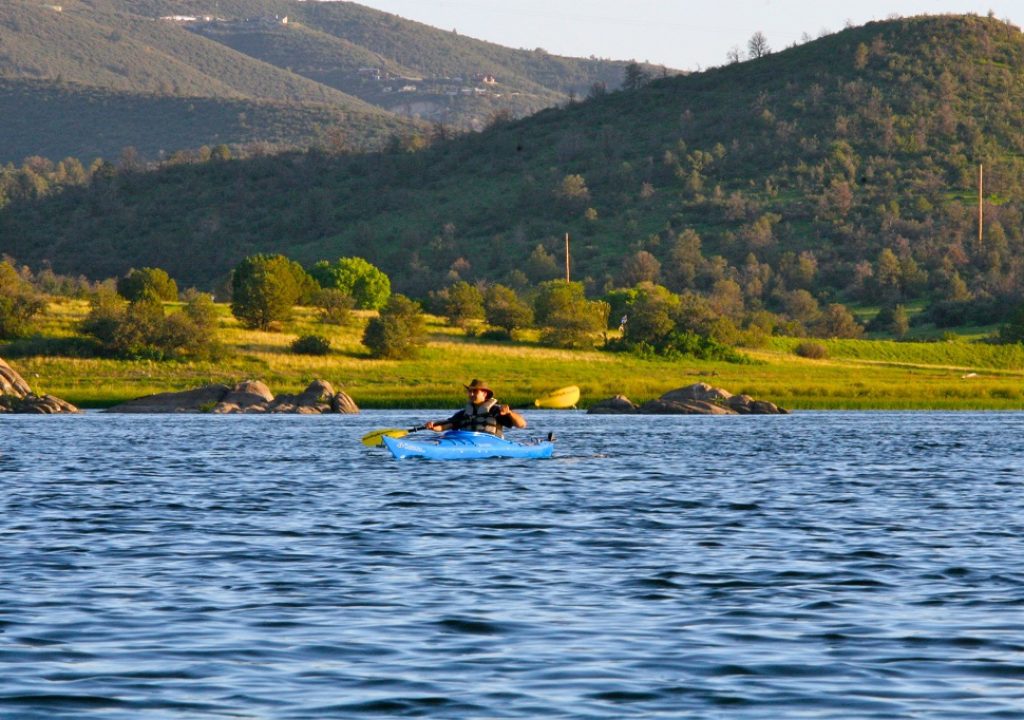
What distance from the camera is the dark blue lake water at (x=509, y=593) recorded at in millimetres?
13391

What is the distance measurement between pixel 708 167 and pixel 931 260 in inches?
1593

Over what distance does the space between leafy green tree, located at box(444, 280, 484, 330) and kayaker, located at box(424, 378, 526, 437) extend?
7068cm

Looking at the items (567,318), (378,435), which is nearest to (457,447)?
(378,435)

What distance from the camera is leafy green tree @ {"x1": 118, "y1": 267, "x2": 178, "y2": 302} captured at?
116m

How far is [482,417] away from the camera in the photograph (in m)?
42.9

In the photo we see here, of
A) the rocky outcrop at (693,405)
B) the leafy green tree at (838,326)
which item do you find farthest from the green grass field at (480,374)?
the leafy green tree at (838,326)

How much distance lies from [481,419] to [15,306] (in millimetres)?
59745

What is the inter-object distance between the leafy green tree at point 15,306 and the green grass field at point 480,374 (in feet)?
3.91

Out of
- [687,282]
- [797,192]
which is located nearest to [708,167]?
[797,192]

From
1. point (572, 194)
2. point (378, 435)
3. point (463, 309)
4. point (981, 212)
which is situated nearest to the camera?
Result: point (378, 435)

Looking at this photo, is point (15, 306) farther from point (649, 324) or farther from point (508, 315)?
point (649, 324)

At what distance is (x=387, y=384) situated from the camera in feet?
296

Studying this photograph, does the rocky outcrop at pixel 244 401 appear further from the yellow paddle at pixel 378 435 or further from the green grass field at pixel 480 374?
the yellow paddle at pixel 378 435

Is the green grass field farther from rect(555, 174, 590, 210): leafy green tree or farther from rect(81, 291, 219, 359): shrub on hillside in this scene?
rect(555, 174, 590, 210): leafy green tree
